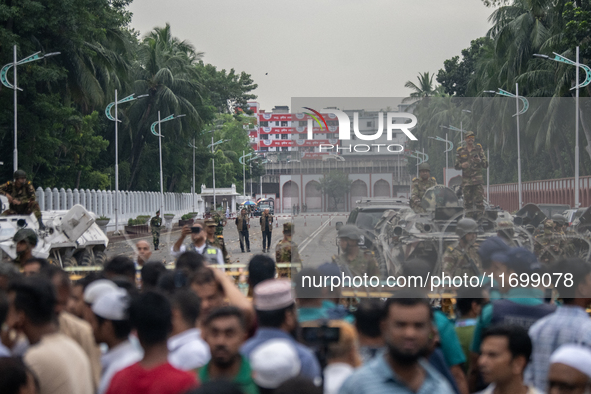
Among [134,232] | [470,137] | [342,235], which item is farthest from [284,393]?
[134,232]

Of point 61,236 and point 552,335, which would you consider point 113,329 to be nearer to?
point 552,335

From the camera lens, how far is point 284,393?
280 centimetres

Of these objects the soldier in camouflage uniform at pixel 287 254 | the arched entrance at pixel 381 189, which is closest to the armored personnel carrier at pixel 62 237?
the soldier in camouflage uniform at pixel 287 254

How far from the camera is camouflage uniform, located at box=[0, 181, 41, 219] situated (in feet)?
45.0

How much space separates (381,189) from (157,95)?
146 ft

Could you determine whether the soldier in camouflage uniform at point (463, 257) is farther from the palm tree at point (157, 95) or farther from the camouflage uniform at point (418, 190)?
the palm tree at point (157, 95)

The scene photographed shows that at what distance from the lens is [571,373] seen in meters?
3.22

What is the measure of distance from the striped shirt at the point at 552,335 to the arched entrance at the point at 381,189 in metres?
4.30

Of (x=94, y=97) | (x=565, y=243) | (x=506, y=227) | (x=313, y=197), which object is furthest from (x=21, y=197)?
(x=94, y=97)

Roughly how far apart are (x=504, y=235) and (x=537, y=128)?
32.5m

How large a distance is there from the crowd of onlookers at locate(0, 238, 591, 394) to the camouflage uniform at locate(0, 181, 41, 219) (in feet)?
29.8

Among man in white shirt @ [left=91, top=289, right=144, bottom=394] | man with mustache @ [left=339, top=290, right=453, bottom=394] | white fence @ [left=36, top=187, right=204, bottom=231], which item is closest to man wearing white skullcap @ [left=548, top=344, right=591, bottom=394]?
man with mustache @ [left=339, top=290, right=453, bottom=394]

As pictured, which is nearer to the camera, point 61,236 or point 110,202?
point 61,236

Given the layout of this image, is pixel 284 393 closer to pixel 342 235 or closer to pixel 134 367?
pixel 134 367
